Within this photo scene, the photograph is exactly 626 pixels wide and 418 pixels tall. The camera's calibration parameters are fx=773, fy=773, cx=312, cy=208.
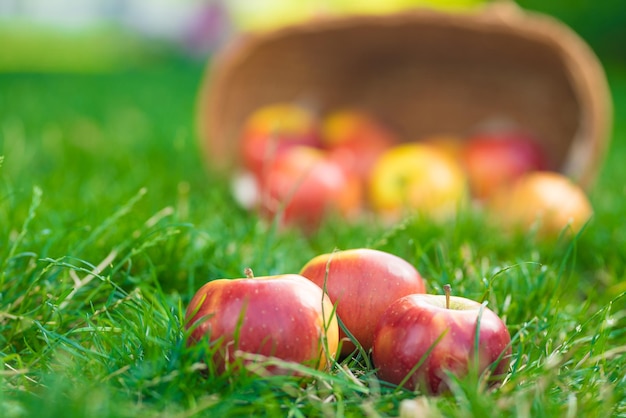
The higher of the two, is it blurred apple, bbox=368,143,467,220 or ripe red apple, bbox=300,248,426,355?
ripe red apple, bbox=300,248,426,355

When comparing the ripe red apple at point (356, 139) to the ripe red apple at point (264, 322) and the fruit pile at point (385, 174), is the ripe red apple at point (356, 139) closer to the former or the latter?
the fruit pile at point (385, 174)

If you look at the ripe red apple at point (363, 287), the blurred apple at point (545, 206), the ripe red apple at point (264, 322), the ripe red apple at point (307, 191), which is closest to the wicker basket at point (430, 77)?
the blurred apple at point (545, 206)

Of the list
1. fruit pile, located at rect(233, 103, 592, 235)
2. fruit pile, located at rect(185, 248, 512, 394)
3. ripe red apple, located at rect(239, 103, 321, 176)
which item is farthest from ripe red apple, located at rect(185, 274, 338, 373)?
ripe red apple, located at rect(239, 103, 321, 176)

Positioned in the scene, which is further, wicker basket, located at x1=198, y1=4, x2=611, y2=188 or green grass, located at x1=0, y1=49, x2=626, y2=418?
wicker basket, located at x1=198, y1=4, x2=611, y2=188

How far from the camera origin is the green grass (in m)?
1.05

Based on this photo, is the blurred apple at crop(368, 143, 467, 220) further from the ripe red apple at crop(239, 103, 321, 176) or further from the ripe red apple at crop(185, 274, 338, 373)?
the ripe red apple at crop(185, 274, 338, 373)

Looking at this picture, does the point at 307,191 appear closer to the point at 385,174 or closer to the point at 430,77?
the point at 385,174

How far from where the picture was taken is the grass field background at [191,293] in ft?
3.44

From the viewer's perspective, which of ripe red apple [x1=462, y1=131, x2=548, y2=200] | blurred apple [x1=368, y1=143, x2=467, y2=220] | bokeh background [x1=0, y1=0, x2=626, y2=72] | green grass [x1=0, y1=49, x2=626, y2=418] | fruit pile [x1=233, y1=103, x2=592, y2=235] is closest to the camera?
green grass [x1=0, y1=49, x2=626, y2=418]

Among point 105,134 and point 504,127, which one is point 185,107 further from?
point 504,127

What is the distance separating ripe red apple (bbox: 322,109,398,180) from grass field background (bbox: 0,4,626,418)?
1.74 feet

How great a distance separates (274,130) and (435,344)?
1676mm

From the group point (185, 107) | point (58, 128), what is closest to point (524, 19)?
point (58, 128)

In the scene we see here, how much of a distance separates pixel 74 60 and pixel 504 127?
9.28 m
